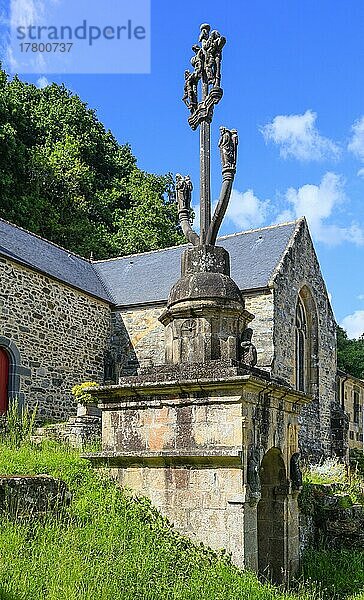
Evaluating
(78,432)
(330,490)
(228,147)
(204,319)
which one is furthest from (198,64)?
(330,490)

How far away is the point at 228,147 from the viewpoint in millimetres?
7664

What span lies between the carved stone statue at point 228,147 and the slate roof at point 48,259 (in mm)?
8747

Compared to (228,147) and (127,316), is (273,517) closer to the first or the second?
(228,147)

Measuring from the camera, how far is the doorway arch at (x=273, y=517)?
291 inches

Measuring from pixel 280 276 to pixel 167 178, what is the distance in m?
15.3

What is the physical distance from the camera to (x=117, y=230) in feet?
97.3

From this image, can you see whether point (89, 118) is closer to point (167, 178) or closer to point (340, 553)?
point (167, 178)

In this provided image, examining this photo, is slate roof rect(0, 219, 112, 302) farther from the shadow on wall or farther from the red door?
the red door

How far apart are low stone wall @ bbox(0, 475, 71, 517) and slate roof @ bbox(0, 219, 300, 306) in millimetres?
9335

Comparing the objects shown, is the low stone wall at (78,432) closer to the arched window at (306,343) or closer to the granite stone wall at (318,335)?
the granite stone wall at (318,335)

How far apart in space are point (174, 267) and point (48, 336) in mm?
5142

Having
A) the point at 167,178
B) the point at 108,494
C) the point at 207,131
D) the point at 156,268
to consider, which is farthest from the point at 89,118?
the point at 108,494

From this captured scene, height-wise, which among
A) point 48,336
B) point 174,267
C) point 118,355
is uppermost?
point 174,267

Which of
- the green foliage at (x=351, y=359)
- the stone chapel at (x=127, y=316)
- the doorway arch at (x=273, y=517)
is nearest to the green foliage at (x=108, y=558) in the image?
the doorway arch at (x=273, y=517)
